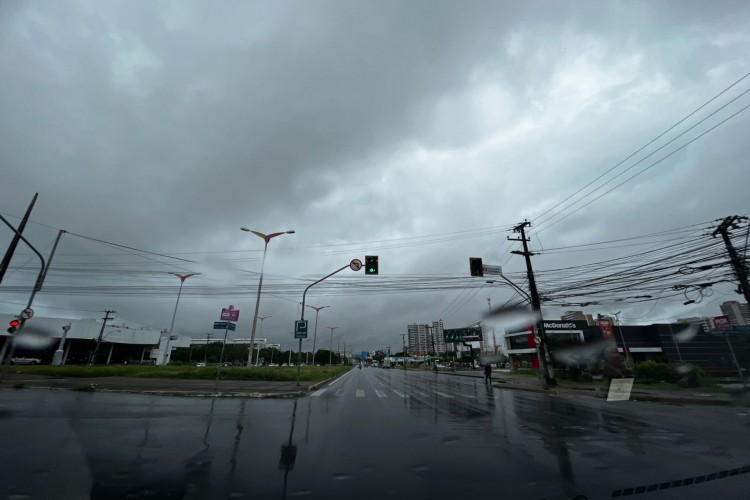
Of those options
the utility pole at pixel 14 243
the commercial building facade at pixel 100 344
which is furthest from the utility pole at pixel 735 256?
the commercial building facade at pixel 100 344

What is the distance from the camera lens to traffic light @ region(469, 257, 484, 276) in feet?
66.3

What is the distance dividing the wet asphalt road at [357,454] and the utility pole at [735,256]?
9526mm

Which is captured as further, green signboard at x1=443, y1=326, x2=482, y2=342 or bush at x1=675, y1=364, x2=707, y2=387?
green signboard at x1=443, y1=326, x2=482, y2=342

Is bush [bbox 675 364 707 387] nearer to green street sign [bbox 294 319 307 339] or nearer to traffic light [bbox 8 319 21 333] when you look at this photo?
green street sign [bbox 294 319 307 339]

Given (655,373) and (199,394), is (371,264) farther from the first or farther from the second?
(655,373)

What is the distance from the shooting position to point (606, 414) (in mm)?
12648

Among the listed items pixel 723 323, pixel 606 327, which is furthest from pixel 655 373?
pixel 606 327

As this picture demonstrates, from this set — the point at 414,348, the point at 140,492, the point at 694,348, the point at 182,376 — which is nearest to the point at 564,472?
the point at 140,492

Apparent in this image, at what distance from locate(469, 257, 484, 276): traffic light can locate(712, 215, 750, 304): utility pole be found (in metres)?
12.4

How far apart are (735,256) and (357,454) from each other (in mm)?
22458

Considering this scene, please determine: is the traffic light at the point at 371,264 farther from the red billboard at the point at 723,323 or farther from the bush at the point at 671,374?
the bush at the point at 671,374

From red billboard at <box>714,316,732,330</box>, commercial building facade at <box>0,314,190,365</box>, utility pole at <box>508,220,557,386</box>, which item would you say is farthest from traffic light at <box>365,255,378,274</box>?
commercial building facade at <box>0,314,190,365</box>

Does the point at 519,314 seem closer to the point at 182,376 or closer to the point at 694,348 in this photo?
the point at 182,376

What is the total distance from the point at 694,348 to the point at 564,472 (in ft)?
214
